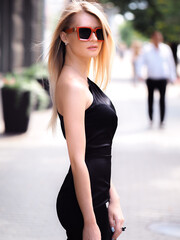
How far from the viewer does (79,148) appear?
2.49 m

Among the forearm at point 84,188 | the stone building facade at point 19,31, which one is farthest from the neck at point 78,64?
the stone building facade at point 19,31

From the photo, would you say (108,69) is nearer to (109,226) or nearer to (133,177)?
(109,226)

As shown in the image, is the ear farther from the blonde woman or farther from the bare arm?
the bare arm

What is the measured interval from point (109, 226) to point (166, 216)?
3.16 m

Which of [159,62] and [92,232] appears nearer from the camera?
[92,232]

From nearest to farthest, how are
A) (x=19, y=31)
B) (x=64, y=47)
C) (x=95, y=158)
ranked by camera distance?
(x=95, y=158), (x=64, y=47), (x=19, y=31)

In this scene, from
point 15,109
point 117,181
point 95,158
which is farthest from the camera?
→ point 15,109

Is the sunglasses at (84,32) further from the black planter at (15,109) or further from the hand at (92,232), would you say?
the black planter at (15,109)

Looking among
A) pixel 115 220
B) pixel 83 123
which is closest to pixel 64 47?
pixel 83 123

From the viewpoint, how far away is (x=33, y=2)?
20.0 meters

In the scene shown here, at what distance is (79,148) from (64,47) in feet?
1.90

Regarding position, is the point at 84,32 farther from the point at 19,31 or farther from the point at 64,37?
the point at 19,31

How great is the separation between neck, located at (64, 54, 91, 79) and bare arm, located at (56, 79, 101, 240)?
7.8 inches

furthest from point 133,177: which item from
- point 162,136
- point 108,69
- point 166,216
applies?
point 108,69
